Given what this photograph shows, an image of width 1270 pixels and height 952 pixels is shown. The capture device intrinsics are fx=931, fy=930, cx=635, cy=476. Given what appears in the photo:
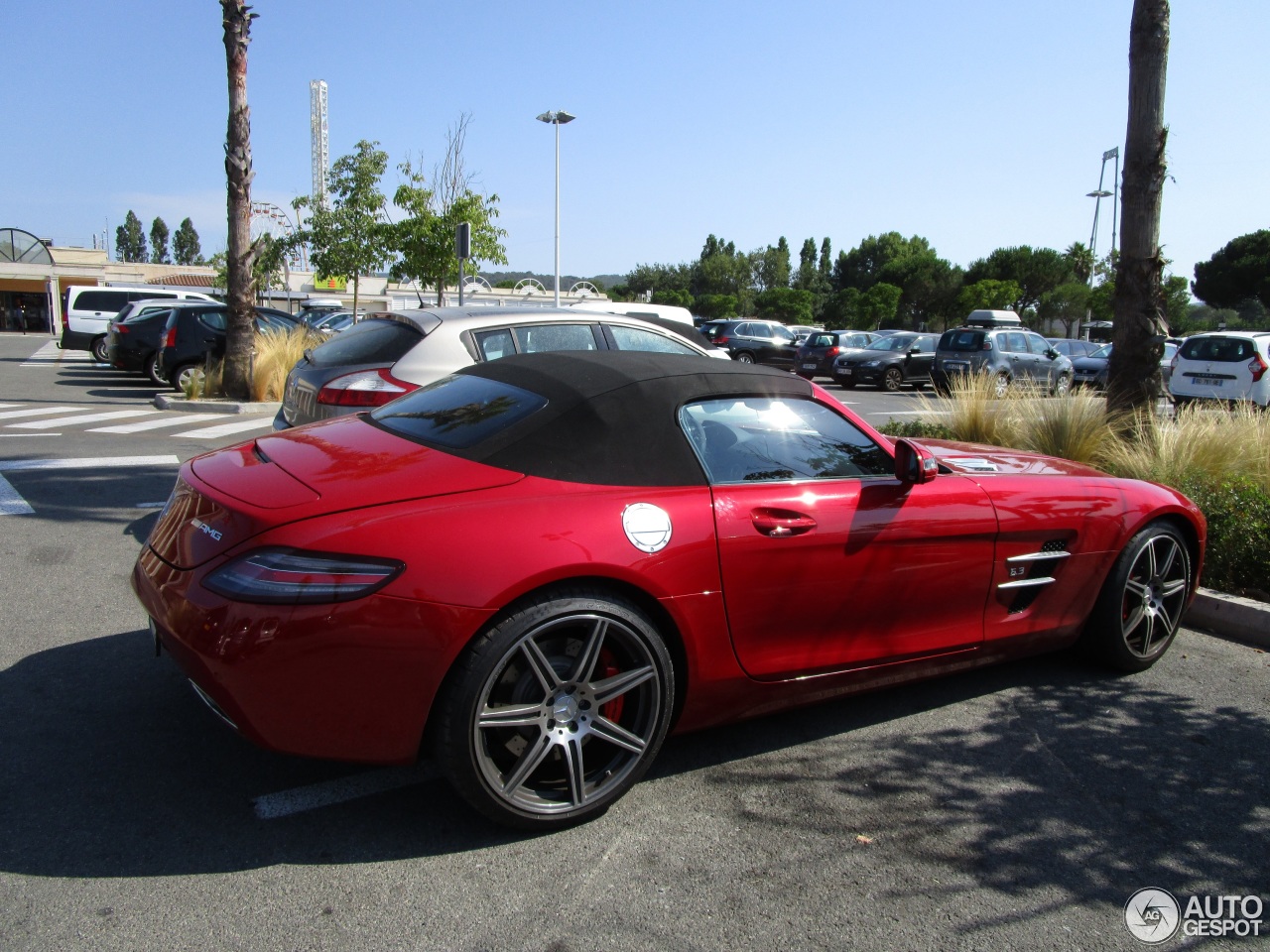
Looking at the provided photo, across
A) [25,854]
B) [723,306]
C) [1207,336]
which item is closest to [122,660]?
[25,854]

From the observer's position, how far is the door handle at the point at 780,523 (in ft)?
10.5

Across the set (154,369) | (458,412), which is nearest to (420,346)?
(458,412)

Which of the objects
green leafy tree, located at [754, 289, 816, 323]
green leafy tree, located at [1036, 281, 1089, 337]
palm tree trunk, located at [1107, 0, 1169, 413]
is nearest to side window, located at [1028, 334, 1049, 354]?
palm tree trunk, located at [1107, 0, 1169, 413]

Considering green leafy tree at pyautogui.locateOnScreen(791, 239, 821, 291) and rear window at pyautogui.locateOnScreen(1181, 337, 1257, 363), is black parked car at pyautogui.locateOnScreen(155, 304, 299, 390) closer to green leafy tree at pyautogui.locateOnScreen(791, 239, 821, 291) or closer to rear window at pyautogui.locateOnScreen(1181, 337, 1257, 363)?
rear window at pyautogui.locateOnScreen(1181, 337, 1257, 363)

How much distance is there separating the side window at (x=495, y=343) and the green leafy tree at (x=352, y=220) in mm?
19562

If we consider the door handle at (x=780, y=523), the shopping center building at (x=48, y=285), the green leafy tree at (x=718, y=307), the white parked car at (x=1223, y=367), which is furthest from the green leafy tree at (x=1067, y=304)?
the door handle at (x=780, y=523)

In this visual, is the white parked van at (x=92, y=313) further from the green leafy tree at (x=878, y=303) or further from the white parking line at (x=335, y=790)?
the green leafy tree at (x=878, y=303)

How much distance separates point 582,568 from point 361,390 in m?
4.00

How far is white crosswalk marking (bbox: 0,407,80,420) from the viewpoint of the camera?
39.6 feet

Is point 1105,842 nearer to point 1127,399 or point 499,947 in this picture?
point 499,947

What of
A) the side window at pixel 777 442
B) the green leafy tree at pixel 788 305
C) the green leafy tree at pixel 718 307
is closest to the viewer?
the side window at pixel 777 442

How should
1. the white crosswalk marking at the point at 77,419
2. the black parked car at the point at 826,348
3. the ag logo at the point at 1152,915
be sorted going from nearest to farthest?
the ag logo at the point at 1152,915 < the white crosswalk marking at the point at 77,419 < the black parked car at the point at 826,348

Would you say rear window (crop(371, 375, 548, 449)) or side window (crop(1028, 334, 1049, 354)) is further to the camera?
side window (crop(1028, 334, 1049, 354))

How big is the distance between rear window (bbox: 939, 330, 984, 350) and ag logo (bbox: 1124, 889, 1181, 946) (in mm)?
19734
